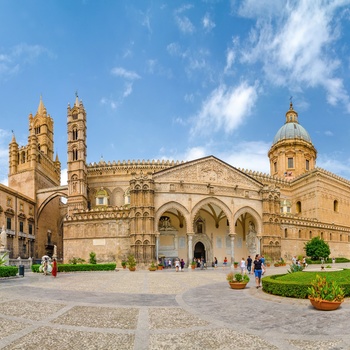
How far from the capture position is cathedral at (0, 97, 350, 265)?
41750 millimetres

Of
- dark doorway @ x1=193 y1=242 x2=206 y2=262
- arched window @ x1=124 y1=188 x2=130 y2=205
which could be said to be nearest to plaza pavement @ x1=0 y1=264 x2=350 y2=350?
dark doorway @ x1=193 y1=242 x2=206 y2=262

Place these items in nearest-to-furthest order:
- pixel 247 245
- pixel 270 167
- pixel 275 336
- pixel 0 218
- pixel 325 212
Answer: pixel 275 336
pixel 0 218
pixel 247 245
pixel 325 212
pixel 270 167

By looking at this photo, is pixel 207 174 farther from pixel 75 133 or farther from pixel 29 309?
pixel 29 309

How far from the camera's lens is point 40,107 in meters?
74.4

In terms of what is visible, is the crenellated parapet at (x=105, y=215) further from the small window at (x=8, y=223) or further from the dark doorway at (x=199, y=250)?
the dark doorway at (x=199, y=250)

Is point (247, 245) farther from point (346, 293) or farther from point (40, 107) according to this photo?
point (40, 107)

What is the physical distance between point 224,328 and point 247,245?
1625 inches

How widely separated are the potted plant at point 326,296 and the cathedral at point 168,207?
2828cm

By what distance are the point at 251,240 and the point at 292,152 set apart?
1081 inches

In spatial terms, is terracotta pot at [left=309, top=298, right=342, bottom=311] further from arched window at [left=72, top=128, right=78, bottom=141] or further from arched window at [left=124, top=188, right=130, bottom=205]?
arched window at [left=72, top=128, right=78, bottom=141]

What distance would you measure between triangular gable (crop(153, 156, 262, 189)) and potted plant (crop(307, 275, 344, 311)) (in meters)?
30.4

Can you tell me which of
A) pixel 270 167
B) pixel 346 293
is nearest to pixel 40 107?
pixel 270 167

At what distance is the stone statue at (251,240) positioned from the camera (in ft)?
158

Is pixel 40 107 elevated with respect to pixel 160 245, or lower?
elevated
